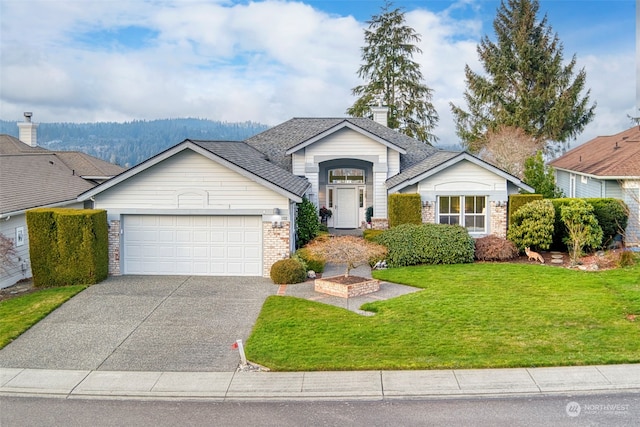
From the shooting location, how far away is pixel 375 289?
57.0 ft

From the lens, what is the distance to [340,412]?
965cm

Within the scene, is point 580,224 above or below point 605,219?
below

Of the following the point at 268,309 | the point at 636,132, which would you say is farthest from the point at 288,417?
the point at 636,132

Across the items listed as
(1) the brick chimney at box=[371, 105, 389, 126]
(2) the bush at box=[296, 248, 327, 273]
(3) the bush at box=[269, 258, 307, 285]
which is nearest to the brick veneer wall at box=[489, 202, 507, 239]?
(2) the bush at box=[296, 248, 327, 273]

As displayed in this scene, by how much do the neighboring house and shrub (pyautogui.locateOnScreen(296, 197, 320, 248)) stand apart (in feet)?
37.9

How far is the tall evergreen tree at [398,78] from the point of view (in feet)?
161

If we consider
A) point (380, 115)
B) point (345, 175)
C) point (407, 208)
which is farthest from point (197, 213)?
point (380, 115)

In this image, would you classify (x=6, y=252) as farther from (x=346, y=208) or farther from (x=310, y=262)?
(x=346, y=208)

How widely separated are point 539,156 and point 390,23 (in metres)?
25.0

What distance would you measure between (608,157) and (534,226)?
419 inches

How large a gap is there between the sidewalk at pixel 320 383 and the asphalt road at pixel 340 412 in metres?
0.26

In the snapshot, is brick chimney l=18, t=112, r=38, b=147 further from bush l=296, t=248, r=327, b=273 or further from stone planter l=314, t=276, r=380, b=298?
stone planter l=314, t=276, r=380, b=298

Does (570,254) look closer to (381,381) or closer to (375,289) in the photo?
(375,289)

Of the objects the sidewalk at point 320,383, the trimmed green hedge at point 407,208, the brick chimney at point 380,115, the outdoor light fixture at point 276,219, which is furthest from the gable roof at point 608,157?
the sidewalk at point 320,383
